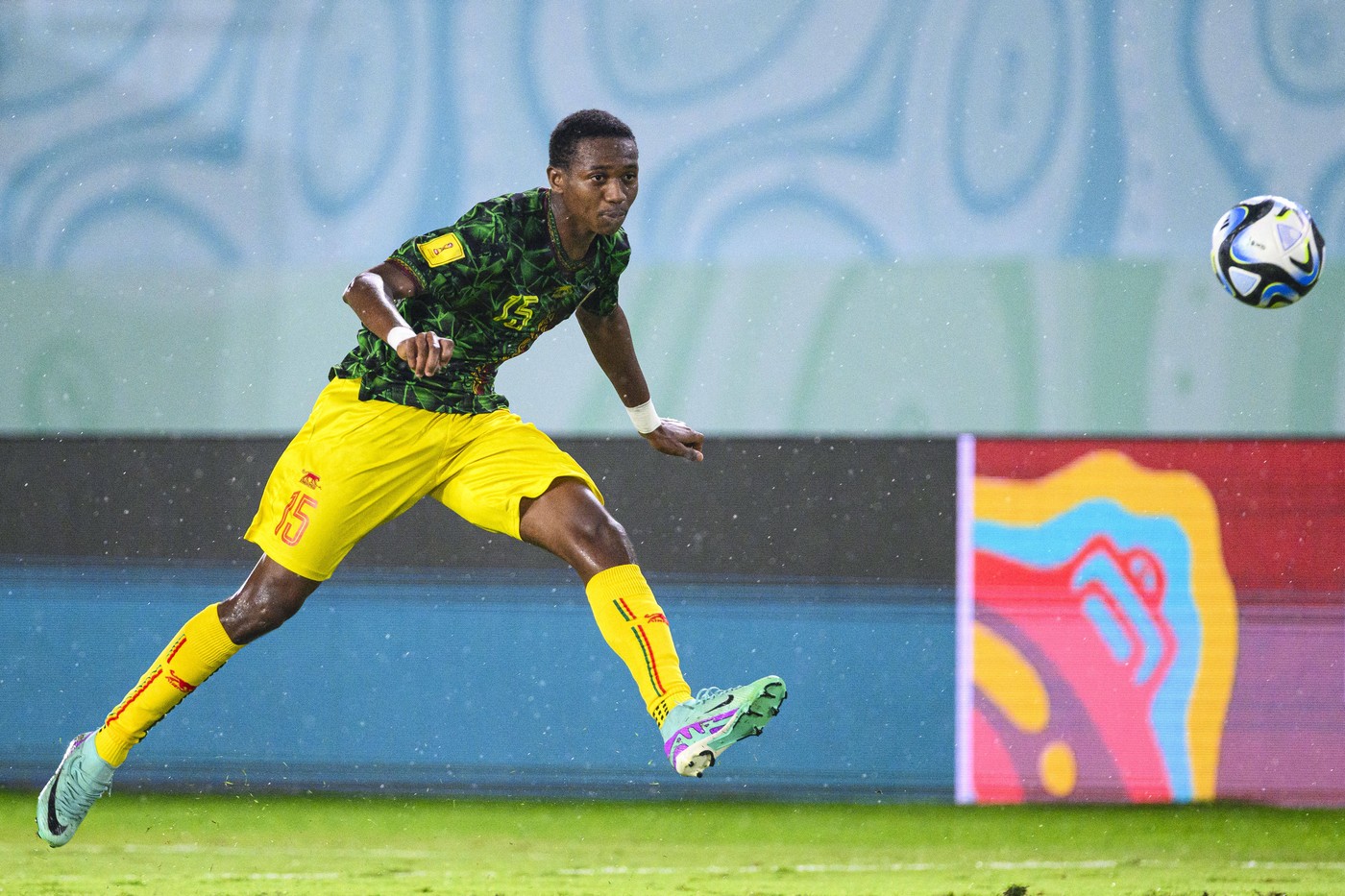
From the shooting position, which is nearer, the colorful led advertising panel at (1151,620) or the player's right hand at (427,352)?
A: the player's right hand at (427,352)

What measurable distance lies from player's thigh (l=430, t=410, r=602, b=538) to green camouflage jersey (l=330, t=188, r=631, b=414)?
88mm

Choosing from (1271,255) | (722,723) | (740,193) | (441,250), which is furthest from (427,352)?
(740,193)

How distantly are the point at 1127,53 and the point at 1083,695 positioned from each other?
225 centimetres

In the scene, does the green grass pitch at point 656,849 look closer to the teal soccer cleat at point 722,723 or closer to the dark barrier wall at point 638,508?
the dark barrier wall at point 638,508

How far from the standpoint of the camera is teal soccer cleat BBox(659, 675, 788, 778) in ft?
8.58

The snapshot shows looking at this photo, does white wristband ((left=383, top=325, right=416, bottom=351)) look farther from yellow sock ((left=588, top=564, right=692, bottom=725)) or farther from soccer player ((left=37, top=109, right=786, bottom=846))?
yellow sock ((left=588, top=564, right=692, bottom=725))

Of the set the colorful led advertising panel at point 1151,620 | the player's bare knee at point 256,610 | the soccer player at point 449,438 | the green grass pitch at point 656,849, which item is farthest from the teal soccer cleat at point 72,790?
the colorful led advertising panel at point 1151,620

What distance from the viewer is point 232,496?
513 cm

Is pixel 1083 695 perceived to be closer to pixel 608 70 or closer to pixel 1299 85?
pixel 1299 85

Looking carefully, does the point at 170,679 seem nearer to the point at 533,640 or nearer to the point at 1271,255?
the point at 533,640

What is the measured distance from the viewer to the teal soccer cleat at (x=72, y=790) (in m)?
3.28

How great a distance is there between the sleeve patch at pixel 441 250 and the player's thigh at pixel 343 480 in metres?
0.32

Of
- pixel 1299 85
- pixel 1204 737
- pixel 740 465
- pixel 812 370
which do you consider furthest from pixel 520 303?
pixel 1299 85

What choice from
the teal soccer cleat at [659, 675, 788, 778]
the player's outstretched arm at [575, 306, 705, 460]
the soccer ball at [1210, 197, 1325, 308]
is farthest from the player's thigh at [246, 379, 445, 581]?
the soccer ball at [1210, 197, 1325, 308]
